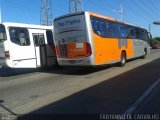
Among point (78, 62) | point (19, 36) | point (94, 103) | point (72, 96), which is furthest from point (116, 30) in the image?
point (94, 103)

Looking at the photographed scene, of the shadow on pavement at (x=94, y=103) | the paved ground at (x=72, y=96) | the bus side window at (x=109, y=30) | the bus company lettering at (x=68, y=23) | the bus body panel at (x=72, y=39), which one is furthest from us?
the bus side window at (x=109, y=30)

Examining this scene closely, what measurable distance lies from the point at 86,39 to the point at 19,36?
352 cm

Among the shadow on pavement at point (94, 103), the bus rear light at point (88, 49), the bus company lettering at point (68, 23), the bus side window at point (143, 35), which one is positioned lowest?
the shadow on pavement at point (94, 103)

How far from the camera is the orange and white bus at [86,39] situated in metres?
15.2

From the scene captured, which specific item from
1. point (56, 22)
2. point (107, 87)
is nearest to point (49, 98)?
point (107, 87)

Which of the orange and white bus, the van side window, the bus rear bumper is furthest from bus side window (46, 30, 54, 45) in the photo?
the bus rear bumper

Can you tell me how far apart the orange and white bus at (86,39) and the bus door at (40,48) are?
1143mm

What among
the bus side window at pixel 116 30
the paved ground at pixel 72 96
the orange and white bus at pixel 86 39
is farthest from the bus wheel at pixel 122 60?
the paved ground at pixel 72 96

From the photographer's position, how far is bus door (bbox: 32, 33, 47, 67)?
1697 cm

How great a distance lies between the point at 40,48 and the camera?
56.6 ft

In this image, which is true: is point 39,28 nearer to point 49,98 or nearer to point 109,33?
point 109,33

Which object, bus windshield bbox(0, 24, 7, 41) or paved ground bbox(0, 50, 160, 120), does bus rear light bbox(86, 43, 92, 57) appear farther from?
bus windshield bbox(0, 24, 7, 41)

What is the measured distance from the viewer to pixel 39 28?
57.2ft

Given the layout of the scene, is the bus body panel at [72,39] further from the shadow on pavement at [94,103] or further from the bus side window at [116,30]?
the shadow on pavement at [94,103]
